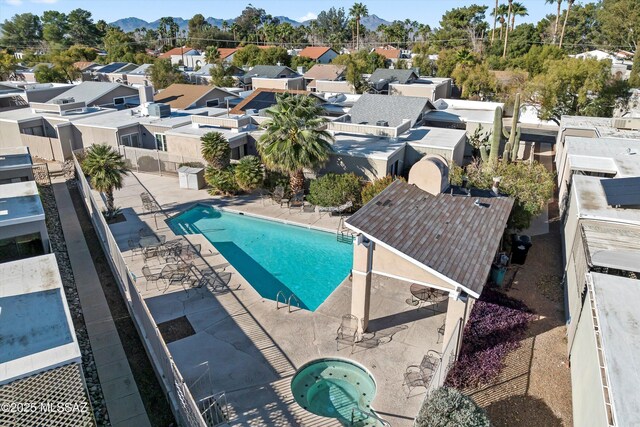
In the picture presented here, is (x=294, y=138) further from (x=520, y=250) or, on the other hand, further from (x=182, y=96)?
(x=182, y=96)

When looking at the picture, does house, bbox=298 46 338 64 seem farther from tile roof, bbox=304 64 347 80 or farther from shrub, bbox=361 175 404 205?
shrub, bbox=361 175 404 205

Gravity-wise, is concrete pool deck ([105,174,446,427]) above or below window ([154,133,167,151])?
below

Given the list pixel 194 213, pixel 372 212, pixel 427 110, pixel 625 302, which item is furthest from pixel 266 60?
pixel 625 302

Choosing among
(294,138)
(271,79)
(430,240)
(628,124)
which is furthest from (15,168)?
(628,124)

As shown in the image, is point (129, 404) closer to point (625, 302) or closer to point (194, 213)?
point (625, 302)

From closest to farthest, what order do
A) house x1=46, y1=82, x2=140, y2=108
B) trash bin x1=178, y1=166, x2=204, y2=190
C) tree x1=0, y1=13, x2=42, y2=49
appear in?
Answer: trash bin x1=178, y1=166, x2=204, y2=190
house x1=46, y1=82, x2=140, y2=108
tree x1=0, y1=13, x2=42, y2=49

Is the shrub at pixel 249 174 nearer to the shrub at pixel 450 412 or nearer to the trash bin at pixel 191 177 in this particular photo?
the trash bin at pixel 191 177

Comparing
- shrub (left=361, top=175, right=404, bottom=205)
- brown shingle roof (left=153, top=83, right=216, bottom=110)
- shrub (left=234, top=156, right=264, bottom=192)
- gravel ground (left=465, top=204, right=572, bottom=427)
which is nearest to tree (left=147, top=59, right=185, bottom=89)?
brown shingle roof (left=153, top=83, right=216, bottom=110)
